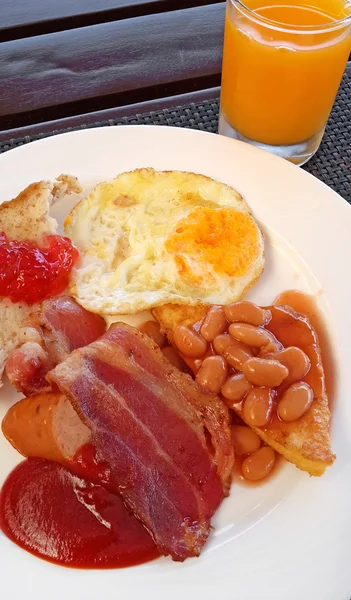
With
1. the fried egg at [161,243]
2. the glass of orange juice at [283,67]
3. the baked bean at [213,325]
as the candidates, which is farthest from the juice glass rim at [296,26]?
the baked bean at [213,325]

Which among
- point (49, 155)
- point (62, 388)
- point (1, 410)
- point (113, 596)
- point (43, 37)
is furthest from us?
point (43, 37)

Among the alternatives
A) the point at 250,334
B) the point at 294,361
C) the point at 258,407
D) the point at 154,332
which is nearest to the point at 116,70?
the point at 154,332

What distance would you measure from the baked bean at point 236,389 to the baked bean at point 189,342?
188 mm

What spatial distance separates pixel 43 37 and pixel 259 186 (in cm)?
188

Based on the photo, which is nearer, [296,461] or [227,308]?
[296,461]

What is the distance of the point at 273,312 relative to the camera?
7.57 ft

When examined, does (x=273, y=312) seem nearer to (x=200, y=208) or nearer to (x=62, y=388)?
(x=200, y=208)

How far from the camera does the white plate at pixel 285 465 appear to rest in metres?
1.75

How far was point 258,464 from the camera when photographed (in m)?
2.04

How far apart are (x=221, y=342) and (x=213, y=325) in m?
0.08

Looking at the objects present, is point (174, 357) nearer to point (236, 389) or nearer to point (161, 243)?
point (236, 389)

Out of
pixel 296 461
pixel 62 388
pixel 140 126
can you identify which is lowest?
pixel 296 461

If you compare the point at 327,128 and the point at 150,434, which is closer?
the point at 150,434

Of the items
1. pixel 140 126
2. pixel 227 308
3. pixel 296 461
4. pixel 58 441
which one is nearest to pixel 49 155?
pixel 140 126
